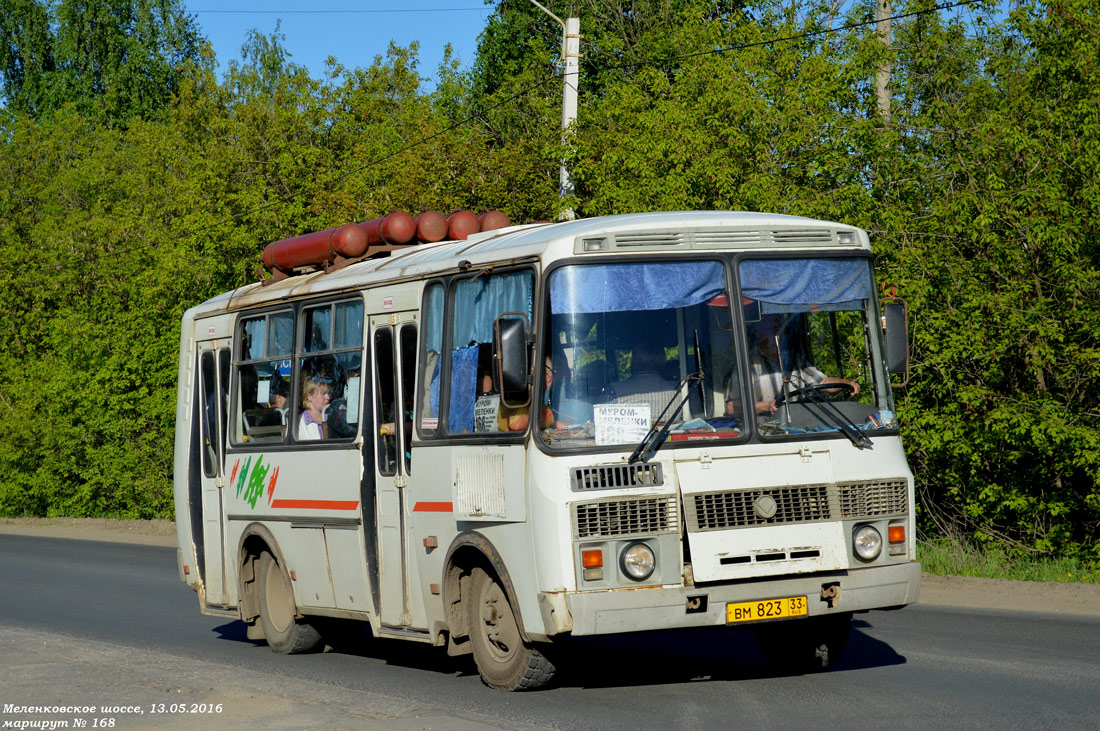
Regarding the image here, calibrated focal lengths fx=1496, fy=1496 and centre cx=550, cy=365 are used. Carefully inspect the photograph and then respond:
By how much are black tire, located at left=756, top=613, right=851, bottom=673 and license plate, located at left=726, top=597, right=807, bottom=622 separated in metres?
1.13

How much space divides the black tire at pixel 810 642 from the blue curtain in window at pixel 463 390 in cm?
238

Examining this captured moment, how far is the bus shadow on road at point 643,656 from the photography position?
10000 millimetres

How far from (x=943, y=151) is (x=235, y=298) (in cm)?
1102

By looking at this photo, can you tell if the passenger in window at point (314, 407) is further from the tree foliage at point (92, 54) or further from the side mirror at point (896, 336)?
the tree foliage at point (92, 54)

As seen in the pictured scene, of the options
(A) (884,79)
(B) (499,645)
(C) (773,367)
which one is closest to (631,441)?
(C) (773,367)

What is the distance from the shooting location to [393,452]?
10.6 m

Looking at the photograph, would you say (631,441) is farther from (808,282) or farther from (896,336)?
(896,336)

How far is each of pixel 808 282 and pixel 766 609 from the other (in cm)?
211

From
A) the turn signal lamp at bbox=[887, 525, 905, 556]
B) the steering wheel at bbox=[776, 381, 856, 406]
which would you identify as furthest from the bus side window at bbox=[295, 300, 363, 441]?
the turn signal lamp at bbox=[887, 525, 905, 556]

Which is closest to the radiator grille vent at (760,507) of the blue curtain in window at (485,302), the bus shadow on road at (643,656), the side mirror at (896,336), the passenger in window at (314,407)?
the bus shadow on road at (643,656)

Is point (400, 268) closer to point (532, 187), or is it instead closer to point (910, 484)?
point (910, 484)

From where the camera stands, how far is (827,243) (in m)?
9.53

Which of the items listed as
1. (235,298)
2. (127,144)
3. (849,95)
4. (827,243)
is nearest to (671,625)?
(827,243)

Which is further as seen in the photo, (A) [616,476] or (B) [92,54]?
(B) [92,54]
